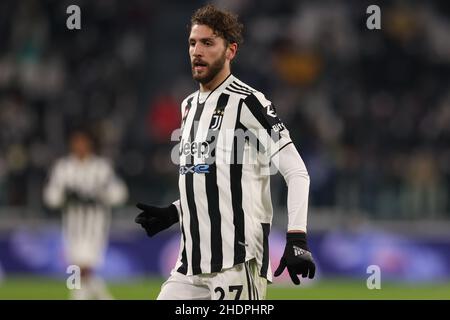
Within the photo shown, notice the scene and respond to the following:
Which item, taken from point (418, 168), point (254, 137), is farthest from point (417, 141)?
point (254, 137)

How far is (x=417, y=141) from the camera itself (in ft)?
53.2

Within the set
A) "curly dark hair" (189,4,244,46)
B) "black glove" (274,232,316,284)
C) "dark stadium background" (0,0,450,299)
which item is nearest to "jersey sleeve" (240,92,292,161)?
"curly dark hair" (189,4,244,46)

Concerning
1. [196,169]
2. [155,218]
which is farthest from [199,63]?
[155,218]

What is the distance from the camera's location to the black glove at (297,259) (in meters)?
5.19

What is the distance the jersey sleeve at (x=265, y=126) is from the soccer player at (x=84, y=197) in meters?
7.17

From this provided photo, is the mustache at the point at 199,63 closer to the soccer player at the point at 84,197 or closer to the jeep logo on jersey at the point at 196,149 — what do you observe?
the jeep logo on jersey at the point at 196,149

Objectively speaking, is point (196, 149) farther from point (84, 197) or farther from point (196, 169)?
point (84, 197)

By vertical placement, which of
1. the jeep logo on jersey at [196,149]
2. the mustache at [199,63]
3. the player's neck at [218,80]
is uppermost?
the mustache at [199,63]

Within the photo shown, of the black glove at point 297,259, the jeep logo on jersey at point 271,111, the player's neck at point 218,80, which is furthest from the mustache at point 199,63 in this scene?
the black glove at point 297,259

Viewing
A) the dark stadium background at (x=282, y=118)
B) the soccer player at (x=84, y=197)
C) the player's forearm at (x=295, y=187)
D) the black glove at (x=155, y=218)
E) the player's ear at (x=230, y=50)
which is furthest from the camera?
the dark stadium background at (x=282, y=118)

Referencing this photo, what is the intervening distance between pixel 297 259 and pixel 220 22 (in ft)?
4.76

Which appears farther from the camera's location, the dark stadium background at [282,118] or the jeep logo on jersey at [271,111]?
the dark stadium background at [282,118]

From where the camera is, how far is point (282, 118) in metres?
16.3
